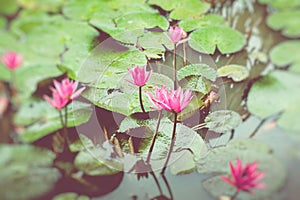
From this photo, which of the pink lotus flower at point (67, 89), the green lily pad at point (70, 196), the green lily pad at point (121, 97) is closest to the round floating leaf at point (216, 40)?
the green lily pad at point (121, 97)

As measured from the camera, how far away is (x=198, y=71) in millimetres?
732

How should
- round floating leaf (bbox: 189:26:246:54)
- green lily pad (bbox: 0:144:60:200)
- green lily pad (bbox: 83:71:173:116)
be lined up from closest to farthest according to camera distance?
green lily pad (bbox: 0:144:60:200) → green lily pad (bbox: 83:71:173:116) → round floating leaf (bbox: 189:26:246:54)

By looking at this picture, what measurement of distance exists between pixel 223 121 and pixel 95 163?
0.72 feet

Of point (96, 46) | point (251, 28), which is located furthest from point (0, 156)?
point (251, 28)

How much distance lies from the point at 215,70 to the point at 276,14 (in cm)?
20

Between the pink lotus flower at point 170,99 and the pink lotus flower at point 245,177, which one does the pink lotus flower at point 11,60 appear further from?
the pink lotus flower at point 245,177

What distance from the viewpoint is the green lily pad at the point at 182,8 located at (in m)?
0.80

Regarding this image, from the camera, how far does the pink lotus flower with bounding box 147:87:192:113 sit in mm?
615

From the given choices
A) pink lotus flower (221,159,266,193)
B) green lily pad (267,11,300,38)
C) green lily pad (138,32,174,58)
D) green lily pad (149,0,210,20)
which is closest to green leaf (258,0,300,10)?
green lily pad (267,11,300,38)

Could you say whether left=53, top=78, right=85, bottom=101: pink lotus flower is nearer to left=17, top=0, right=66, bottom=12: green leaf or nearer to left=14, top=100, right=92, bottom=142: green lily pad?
left=14, top=100, right=92, bottom=142: green lily pad

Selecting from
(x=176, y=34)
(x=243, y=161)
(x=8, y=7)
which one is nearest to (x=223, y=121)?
(x=243, y=161)

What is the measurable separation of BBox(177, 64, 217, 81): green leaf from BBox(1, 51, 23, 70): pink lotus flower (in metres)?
0.26

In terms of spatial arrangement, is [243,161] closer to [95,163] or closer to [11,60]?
[95,163]

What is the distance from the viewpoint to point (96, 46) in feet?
2.40
